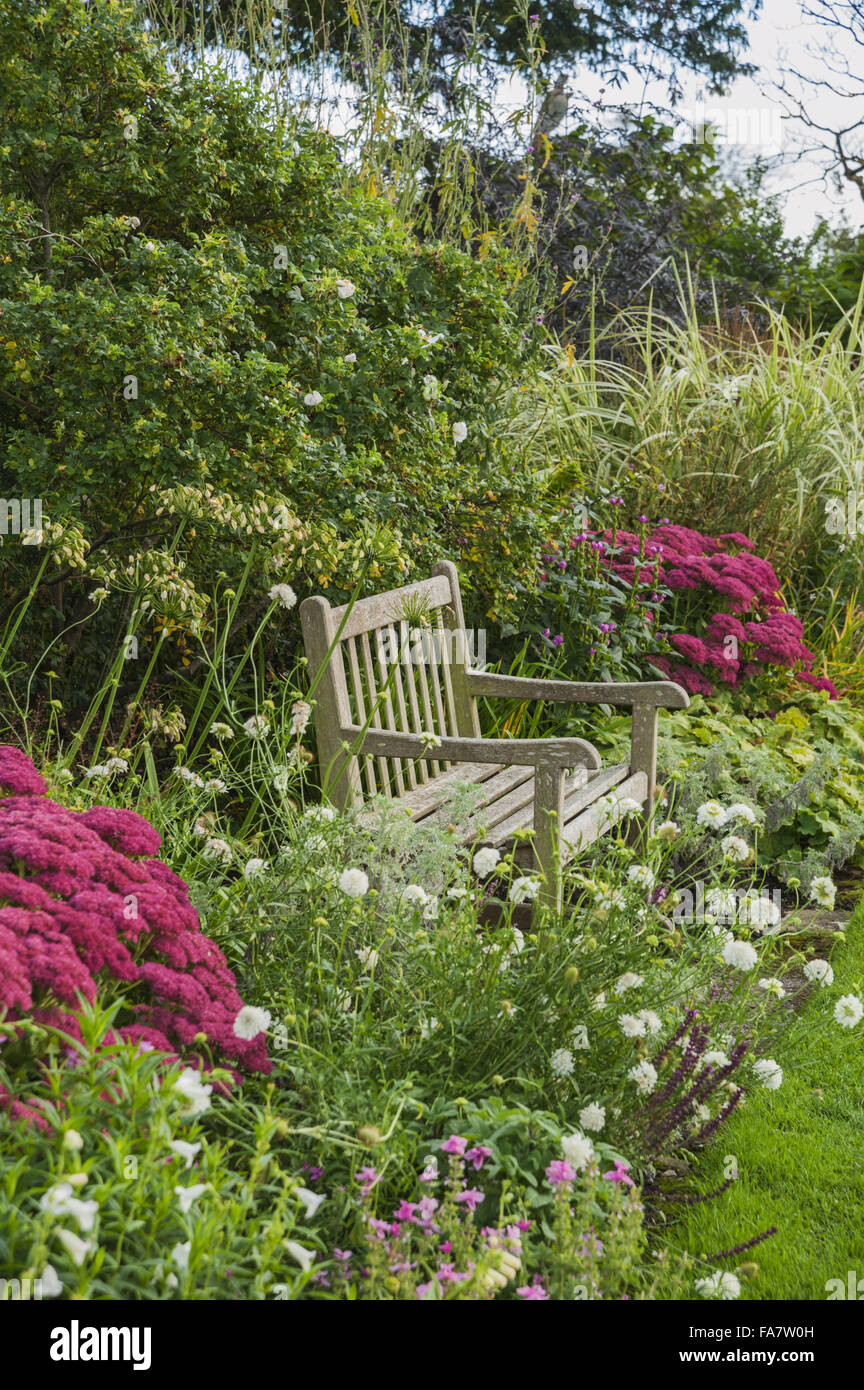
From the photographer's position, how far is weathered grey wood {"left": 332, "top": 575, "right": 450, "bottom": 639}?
3.31m

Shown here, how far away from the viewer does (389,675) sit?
304cm

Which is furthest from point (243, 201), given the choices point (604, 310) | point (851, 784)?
point (604, 310)

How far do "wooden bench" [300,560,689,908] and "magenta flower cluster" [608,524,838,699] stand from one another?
4.32 ft

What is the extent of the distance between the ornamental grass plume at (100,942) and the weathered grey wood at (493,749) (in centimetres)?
92

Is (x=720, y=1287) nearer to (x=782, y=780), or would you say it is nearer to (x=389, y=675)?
(x=389, y=675)

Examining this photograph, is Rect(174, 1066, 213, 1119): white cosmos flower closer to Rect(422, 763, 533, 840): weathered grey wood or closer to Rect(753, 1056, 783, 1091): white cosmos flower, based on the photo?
Rect(753, 1056, 783, 1091): white cosmos flower

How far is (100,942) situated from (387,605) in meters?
1.99

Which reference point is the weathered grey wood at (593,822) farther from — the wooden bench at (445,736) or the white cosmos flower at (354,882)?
the white cosmos flower at (354,882)

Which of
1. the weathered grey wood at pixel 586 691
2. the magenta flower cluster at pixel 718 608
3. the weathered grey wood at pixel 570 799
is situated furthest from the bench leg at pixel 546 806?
the magenta flower cluster at pixel 718 608

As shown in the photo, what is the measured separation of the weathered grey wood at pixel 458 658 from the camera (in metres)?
3.96

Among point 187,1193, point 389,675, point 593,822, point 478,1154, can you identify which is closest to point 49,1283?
point 187,1193

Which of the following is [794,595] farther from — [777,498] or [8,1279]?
[8,1279]

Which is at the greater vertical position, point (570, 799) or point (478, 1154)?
point (570, 799)

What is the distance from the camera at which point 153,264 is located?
11.2ft
